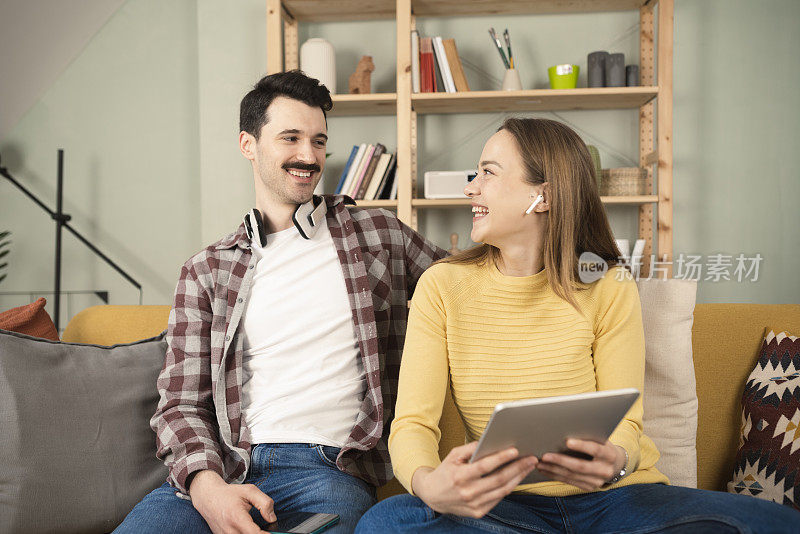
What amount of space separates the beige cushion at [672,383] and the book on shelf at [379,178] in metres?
1.85

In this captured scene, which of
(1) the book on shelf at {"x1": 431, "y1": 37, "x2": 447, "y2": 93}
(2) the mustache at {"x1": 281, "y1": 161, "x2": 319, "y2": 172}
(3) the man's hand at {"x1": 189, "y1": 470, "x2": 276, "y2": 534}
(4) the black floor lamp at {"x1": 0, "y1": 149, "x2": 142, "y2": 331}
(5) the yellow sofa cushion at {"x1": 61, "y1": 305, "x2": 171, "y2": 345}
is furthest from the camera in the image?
(4) the black floor lamp at {"x1": 0, "y1": 149, "x2": 142, "y2": 331}

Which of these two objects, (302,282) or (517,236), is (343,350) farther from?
(517,236)

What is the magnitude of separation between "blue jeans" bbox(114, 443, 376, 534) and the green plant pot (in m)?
Result: 2.22

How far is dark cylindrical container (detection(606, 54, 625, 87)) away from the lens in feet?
9.85

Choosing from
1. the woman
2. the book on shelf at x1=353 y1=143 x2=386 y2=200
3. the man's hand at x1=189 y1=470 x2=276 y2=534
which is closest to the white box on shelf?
the book on shelf at x1=353 y1=143 x2=386 y2=200

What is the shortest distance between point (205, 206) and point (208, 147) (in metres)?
0.29

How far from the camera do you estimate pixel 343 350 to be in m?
1.45

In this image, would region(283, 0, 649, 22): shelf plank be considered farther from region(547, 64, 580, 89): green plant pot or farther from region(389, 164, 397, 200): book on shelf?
region(389, 164, 397, 200): book on shelf

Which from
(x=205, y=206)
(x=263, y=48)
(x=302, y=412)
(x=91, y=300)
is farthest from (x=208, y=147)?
(x=302, y=412)

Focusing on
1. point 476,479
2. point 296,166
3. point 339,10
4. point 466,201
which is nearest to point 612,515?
point 476,479

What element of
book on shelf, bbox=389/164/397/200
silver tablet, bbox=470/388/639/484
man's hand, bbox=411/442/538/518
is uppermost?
book on shelf, bbox=389/164/397/200

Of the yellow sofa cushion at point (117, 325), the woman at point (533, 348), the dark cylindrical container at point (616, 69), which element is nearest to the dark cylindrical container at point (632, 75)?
the dark cylindrical container at point (616, 69)

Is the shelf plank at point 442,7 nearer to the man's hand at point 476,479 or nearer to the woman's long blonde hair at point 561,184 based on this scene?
the woman's long blonde hair at point 561,184

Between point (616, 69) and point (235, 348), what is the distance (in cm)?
228
